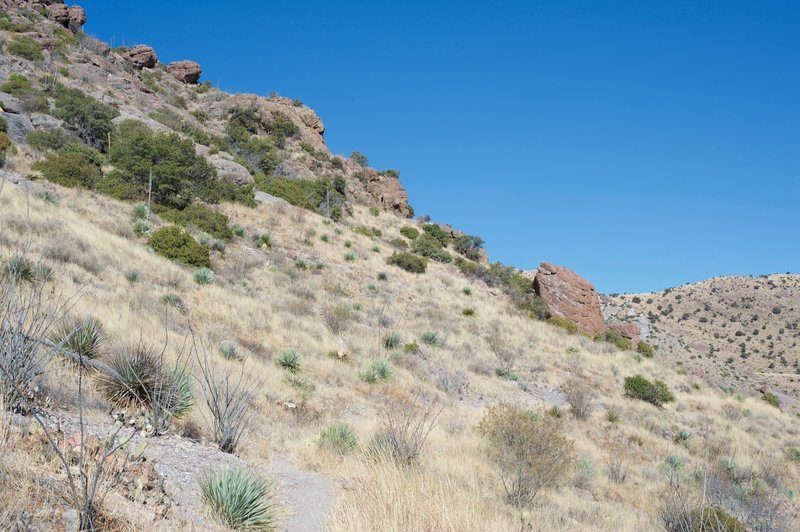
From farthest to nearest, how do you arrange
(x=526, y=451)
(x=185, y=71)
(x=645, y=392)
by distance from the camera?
(x=185, y=71) < (x=645, y=392) < (x=526, y=451)

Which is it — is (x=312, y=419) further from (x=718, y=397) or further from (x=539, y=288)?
(x=539, y=288)

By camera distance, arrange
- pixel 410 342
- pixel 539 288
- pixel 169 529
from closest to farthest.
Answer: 1. pixel 169 529
2. pixel 410 342
3. pixel 539 288

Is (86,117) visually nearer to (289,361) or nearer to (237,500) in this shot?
(289,361)

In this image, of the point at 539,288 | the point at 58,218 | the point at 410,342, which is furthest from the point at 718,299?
the point at 58,218

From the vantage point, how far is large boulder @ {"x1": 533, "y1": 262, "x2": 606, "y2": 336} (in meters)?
28.6

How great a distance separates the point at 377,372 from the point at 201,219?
1230 centimetres

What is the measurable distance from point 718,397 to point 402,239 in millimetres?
19957

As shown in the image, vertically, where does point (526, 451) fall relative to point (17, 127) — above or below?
below

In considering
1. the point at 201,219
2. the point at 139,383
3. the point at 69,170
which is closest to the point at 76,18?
the point at 69,170

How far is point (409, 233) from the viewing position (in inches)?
1435

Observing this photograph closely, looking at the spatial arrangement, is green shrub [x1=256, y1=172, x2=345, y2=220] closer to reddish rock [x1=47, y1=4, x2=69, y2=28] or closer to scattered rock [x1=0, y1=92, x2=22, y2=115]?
scattered rock [x1=0, y1=92, x2=22, y2=115]

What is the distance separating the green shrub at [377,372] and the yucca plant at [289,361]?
163 cm

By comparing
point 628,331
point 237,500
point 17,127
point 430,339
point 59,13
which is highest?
point 59,13

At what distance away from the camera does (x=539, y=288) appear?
30031 millimetres
